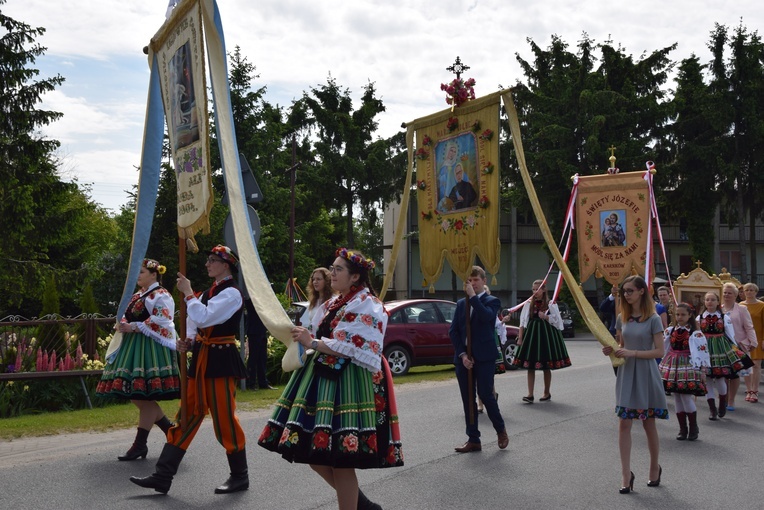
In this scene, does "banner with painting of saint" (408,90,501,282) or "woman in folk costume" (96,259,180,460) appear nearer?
"woman in folk costume" (96,259,180,460)

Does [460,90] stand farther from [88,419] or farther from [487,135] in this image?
[88,419]

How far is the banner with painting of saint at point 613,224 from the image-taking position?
1281 centimetres

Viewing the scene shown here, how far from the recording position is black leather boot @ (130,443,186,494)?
6059 millimetres

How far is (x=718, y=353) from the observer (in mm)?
11188

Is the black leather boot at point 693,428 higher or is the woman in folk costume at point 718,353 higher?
the woman in folk costume at point 718,353

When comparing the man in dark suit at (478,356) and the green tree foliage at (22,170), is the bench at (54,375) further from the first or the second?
the green tree foliage at (22,170)

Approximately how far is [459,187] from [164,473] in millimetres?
4189

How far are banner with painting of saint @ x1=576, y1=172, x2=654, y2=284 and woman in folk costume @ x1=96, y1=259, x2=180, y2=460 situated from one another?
23.8 ft

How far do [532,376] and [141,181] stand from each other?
731 cm

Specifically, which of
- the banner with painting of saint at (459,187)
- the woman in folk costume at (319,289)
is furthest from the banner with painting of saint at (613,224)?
the woman in folk costume at (319,289)

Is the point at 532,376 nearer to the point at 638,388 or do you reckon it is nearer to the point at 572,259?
the point at 638,388

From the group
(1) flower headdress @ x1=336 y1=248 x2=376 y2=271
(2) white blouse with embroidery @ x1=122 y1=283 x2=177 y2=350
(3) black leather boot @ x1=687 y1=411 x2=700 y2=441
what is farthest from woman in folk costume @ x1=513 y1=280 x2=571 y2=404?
(1) flower headdress @ x1=336 y1=248 x2=376 y2=271

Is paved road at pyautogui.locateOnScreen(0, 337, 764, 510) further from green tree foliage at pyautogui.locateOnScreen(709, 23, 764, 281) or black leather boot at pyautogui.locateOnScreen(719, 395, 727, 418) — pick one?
green tree foliage at pyautogui.locateOnScreen(709, 23, 764, 281)

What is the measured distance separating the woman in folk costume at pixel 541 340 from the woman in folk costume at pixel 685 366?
2.55 meters
